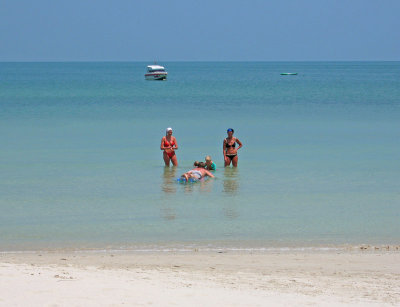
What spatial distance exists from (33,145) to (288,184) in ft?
34.8

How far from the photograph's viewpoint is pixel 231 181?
617 inches

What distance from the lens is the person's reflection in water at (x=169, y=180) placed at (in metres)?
14.7

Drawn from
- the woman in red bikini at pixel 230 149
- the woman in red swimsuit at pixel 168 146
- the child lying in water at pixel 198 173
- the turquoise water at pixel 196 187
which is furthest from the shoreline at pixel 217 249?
the woman in red swimsuit at pixel 168 146

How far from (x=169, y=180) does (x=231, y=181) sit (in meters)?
1.49

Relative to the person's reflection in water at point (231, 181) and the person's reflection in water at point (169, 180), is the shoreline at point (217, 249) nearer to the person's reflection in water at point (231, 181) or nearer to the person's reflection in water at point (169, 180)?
the person's reflection in water at point (231, 181)

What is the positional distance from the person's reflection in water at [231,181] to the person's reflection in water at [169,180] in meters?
1.19

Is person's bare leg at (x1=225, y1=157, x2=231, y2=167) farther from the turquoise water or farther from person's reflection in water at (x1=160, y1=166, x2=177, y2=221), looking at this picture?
person's reflection in water at (x1=160, y1=166, x2=177, y2=221)

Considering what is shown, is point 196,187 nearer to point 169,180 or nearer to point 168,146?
point 169,180

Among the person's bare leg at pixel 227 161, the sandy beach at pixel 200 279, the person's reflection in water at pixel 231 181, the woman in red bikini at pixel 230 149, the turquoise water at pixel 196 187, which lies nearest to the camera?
the sandy beach at pixel 200 279

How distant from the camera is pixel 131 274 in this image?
8.02 m

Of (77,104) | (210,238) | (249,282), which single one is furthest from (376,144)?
(77,104)

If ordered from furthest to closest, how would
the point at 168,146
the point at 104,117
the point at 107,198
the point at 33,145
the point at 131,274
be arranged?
the point at 104,117 → the point at 33,145 → the point at 168,146 → the point at 107,198 → the point at 131,274

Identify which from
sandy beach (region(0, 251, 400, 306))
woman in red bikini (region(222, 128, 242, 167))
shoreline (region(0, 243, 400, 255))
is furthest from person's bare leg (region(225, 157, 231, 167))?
sandy beach (region(0, 251, 400, 306))

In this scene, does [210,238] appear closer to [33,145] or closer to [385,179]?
[385,179]
